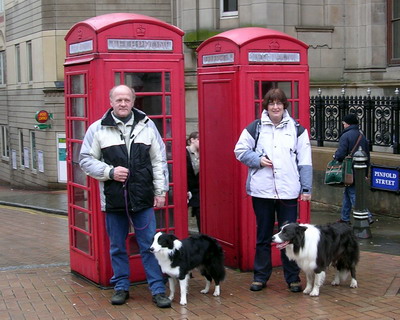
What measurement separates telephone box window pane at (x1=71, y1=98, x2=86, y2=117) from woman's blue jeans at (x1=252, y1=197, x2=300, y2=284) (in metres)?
2.02

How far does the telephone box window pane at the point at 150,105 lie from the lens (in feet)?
23.5

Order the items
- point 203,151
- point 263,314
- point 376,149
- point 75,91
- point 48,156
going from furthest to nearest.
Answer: point 48,156
point 376,149
point 203,151
point 75,91
point 263,314

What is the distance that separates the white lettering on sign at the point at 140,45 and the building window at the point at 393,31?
9464mm

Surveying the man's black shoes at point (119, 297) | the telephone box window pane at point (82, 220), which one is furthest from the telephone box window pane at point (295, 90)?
the man's black shoes at point (119, 297)

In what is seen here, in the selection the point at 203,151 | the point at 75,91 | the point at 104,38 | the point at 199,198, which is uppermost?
the point at 104,38

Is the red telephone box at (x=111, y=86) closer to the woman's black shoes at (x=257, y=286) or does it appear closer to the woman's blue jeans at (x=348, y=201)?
the woman's black shoes at (x=257, y=286)

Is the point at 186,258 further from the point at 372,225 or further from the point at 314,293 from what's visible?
the point at 372,225

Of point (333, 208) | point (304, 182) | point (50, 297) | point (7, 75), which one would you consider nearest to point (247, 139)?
point (304, 182)

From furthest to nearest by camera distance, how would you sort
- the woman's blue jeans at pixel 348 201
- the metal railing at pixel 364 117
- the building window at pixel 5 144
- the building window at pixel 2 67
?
the building window at pixel 5 144 → the building window at pixel 2 67 → the metal railing at pixel 364 117 → the woman's blue jeans at pixel 348 201

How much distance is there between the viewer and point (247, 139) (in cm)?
679

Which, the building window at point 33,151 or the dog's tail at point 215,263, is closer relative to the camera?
the dog's tail at point 215,263

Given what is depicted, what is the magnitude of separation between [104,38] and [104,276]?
2.43 m

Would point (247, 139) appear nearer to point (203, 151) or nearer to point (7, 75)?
point (203, 151)

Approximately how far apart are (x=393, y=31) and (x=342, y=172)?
6.19 metres
